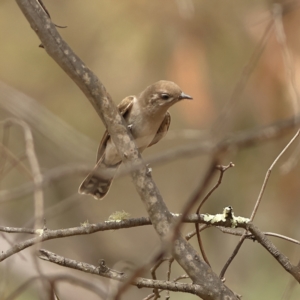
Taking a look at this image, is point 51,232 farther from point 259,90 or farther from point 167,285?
point 259,90

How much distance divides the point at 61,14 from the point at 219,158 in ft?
13.8

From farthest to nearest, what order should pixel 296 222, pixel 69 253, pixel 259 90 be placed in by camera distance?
pixel 69 253 < pixel 296 222 < pixel 259 90

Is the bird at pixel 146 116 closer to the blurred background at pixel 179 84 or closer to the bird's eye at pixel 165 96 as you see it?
the bird's eye at pixel 165 96

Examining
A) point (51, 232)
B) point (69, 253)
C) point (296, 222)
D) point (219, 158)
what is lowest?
point (219, 158)

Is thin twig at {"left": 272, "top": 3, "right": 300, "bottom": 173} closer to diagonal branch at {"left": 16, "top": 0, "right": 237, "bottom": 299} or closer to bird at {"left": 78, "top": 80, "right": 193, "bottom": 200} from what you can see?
bird at {"left": 78, "top": 80, "right": 193, "bottom": 200}

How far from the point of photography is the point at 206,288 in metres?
1.13

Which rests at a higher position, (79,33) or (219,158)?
(79,33)

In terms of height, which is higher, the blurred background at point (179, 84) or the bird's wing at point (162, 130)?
the blurred background at point (179, 84)

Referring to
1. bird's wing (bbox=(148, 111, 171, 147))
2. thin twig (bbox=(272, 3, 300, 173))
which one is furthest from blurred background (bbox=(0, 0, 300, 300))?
thin twig (bbox=(272, 3, 300, 173))

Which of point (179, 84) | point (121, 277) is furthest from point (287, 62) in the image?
point (179, 84)

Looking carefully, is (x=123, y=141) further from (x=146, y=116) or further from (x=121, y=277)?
(x=146, y=116)

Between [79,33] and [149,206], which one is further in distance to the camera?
[79,33]

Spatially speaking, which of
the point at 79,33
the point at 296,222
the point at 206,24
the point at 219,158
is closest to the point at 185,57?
the point at 206,24

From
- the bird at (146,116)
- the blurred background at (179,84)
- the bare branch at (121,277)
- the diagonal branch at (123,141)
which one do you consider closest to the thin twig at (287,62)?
the bird at (146,116)
